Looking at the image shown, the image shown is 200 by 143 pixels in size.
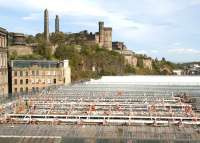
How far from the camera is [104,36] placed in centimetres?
18662

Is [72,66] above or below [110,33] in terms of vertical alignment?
below

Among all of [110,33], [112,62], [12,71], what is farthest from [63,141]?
[110,33]

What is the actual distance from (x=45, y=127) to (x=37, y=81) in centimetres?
6293

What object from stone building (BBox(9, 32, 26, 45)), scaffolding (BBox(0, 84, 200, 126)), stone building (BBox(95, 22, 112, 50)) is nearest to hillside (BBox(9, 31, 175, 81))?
stone building (BBox(9, 32, 26, 45))

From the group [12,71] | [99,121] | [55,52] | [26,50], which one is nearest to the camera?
[99,121]

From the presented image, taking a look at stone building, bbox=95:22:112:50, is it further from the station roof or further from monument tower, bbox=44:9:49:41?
the station roof

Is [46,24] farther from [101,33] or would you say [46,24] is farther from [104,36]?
[104,36]

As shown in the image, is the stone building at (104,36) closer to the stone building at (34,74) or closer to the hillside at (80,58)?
the hillside at (80,58)

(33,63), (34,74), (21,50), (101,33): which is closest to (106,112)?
(34,74)

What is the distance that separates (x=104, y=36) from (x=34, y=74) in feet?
318

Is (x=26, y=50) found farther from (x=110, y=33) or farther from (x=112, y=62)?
(x=110, y=33)

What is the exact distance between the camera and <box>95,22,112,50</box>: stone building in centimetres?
18338

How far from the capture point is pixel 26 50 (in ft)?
388

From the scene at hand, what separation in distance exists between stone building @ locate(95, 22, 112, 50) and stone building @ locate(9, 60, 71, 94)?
282ft
